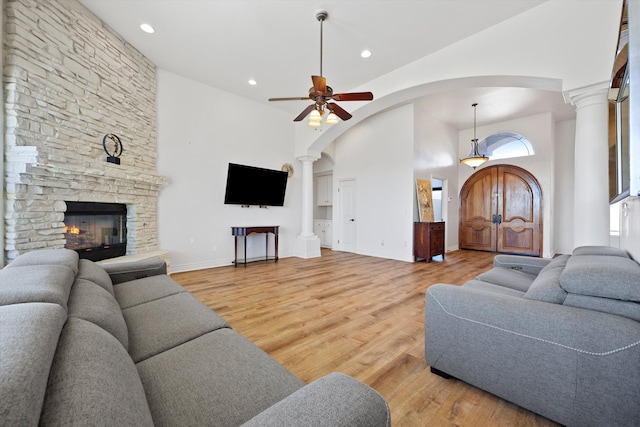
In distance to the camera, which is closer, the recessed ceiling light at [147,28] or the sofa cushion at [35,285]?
the sofa cushion at [35,285]

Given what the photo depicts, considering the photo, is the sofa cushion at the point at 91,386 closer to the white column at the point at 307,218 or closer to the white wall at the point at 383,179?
the white column at the point at 307,218

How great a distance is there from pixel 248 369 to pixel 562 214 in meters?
8.49

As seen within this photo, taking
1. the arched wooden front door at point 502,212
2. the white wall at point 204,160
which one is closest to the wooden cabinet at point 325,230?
the white wall at point 204,160

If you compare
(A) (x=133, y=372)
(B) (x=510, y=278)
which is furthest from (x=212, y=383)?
(B) (x=510, y=278)

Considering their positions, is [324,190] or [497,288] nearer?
[497,288]

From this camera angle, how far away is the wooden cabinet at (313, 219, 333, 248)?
789 centimetres

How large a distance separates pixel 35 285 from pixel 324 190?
7470 mm

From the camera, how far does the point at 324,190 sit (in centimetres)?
829

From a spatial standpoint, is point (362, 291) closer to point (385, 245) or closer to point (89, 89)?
point (385, 245)

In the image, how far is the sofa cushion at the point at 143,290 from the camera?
172 centimetres

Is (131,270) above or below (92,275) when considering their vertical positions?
below

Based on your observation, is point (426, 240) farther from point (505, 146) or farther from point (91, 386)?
point (91, 386)

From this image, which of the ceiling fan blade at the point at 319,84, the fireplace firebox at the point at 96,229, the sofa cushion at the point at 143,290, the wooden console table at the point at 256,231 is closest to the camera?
the sofa cushion at the point at 143,290

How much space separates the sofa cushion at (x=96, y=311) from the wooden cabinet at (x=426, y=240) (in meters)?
5.43
